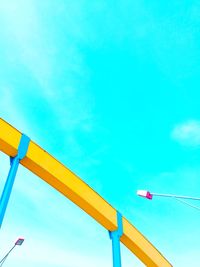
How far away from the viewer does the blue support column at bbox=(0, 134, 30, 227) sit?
7520 mm

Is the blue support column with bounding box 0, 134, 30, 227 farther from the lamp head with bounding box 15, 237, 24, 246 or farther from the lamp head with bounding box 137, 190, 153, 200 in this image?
the lamp head with bounding box 15, 237, 24, 246

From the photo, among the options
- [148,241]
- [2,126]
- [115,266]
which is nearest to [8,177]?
[2,126]

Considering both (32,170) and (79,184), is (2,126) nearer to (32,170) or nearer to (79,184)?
(32,170)

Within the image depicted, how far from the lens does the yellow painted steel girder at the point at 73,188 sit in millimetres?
9219

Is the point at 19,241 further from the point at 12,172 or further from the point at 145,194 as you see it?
the point at 12,172

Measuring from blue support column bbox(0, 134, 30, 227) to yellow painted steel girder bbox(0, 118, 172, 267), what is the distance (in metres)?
0.17

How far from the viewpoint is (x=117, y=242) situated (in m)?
11.7

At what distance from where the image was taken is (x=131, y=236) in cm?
1291

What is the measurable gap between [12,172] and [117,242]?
5.78 m

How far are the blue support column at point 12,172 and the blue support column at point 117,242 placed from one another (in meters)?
5.18

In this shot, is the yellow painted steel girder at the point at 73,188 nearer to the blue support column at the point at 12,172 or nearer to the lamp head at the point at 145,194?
the blue support column at the point at 12,172

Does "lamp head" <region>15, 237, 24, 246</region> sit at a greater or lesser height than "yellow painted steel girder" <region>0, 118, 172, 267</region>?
greater


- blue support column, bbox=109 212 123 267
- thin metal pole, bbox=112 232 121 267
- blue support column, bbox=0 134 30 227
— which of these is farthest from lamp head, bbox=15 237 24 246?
blue support column, bbox=0 134 30 227

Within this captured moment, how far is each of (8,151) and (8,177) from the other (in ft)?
4.07
